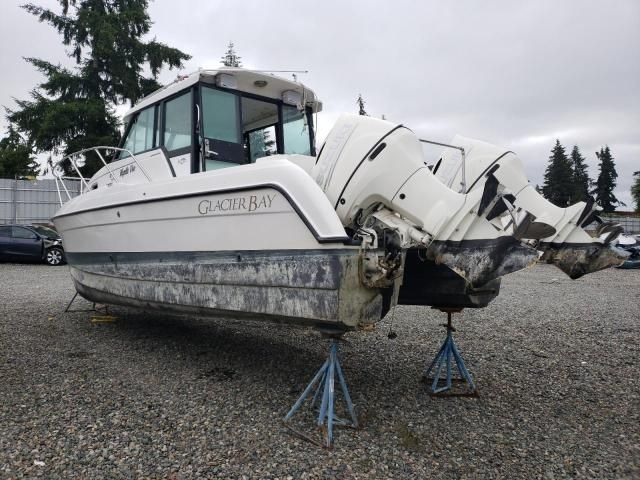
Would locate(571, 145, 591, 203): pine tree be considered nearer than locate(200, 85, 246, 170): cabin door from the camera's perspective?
No

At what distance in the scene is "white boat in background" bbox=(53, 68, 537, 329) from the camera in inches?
122

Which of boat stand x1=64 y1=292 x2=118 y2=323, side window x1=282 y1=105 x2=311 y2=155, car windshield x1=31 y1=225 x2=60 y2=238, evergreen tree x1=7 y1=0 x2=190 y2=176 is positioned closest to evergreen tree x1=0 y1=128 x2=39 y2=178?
evergreen tree x1=7 y1=0 x2=190 y2=176

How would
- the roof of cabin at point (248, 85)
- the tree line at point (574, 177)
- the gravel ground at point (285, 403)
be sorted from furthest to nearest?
the tree line at point (574, 177) < the roof of cabin at point (248, 85) < the gravel ground at point (285, 403)

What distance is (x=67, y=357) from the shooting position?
4793mm

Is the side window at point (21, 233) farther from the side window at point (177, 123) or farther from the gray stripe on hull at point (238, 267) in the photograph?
the side window at point (177, 123)

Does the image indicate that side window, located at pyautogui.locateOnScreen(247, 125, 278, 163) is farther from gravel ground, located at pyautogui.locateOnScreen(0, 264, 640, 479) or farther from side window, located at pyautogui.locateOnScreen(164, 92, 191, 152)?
gravel ground, located at pyautogui.locateOnScreen(0, 264, 640, 479)

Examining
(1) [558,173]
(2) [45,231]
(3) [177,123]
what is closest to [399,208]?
(3) [177,123]

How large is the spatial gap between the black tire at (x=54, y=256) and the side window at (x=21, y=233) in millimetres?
603

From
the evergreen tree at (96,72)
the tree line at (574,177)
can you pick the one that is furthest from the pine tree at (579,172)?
the evergreen tree at (96,72)

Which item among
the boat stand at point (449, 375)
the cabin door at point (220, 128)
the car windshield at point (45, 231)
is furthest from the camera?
the car windshield at point (45, 231)

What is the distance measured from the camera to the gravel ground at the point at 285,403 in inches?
113

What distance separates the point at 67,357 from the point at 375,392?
2.97 metres

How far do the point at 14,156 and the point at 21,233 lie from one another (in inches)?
577

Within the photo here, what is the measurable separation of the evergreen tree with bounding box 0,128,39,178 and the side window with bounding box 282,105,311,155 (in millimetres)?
25276
